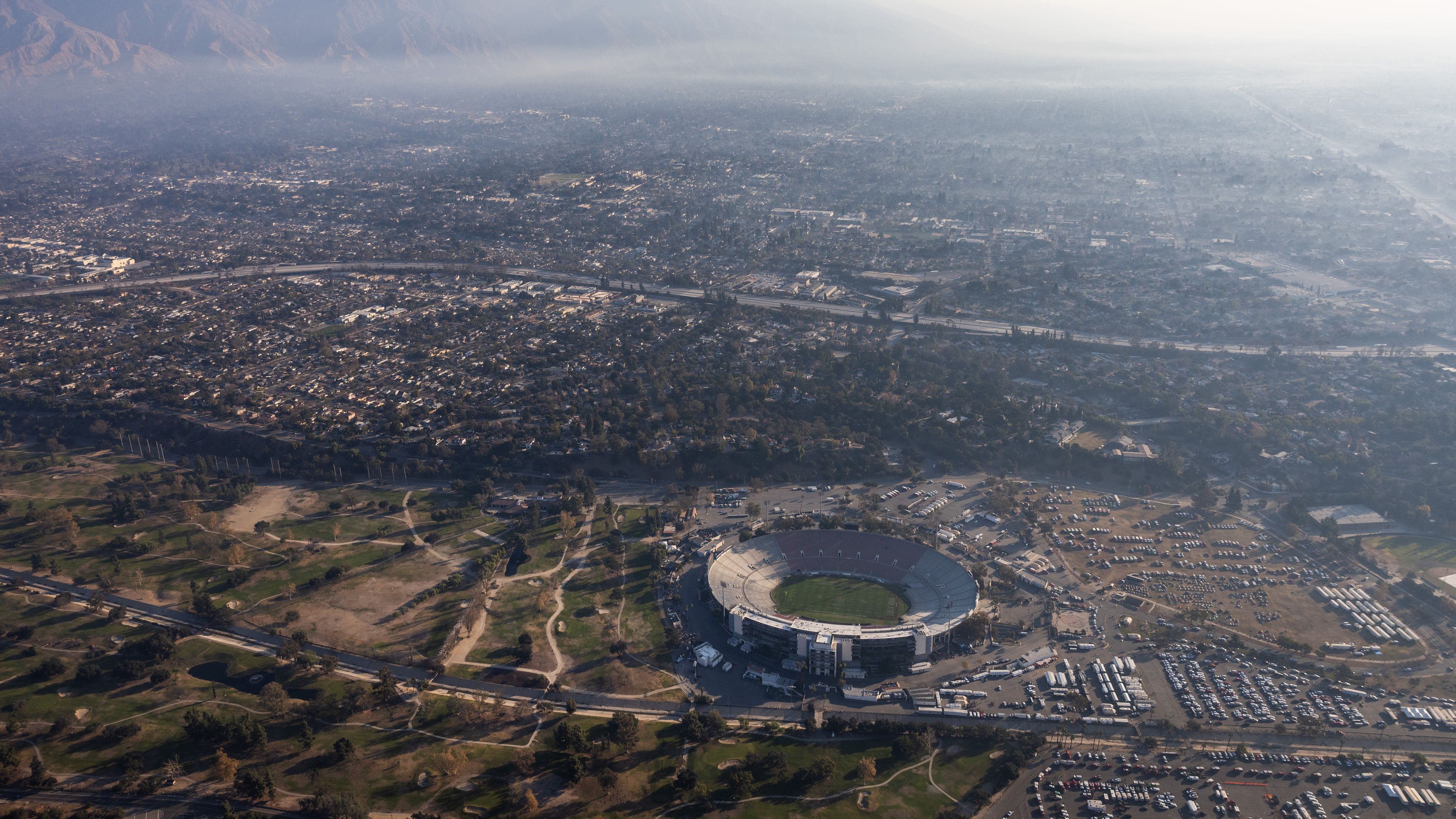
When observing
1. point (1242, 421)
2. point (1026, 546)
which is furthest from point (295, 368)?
point (1242, 421)

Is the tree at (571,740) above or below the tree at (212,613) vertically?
below

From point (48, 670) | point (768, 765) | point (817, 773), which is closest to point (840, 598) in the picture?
point (817, 773)

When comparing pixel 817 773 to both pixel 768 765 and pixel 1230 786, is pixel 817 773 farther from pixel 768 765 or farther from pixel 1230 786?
pixel 1230 786

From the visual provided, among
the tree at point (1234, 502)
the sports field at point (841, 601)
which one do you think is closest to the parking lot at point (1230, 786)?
the sports field at point (841, 601)

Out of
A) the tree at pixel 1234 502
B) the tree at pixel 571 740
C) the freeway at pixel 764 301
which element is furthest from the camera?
the freeway at pixel 764 301

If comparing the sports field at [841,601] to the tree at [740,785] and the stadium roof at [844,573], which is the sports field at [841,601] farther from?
the tree at [740,785]

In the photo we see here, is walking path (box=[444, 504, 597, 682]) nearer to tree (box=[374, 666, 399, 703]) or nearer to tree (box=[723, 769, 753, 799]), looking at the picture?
tree (box=[374, 666, 399, 703])

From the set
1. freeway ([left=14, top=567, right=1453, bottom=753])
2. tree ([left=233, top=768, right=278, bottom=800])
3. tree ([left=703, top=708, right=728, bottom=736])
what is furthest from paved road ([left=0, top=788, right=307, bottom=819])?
tree ([left=703, top=708, right=728, bottom=736])
